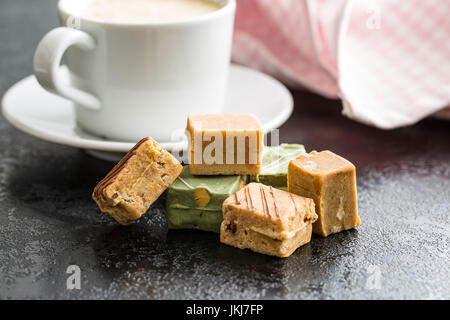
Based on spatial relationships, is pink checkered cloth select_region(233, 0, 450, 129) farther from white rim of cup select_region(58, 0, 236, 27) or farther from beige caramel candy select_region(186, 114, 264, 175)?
beige caramel candy select_region(186, 114, 264, 175)

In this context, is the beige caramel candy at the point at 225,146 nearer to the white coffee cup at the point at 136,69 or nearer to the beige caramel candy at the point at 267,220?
the beige caramel candy at the point at 267,220

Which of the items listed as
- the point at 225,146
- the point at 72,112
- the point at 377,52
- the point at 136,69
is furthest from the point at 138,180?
the point at 377,52

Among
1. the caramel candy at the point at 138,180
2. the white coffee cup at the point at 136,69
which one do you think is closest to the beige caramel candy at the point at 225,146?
the caramel candy at the point at 138,180

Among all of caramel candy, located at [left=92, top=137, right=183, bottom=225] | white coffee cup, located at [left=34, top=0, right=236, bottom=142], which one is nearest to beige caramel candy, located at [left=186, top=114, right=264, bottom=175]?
caramel candy, located at [left=92, top=137, right=183, bottom=225]

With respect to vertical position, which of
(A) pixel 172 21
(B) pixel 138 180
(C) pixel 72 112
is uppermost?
(A) pixel 172 21

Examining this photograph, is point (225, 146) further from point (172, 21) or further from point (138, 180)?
point (172, 21)
